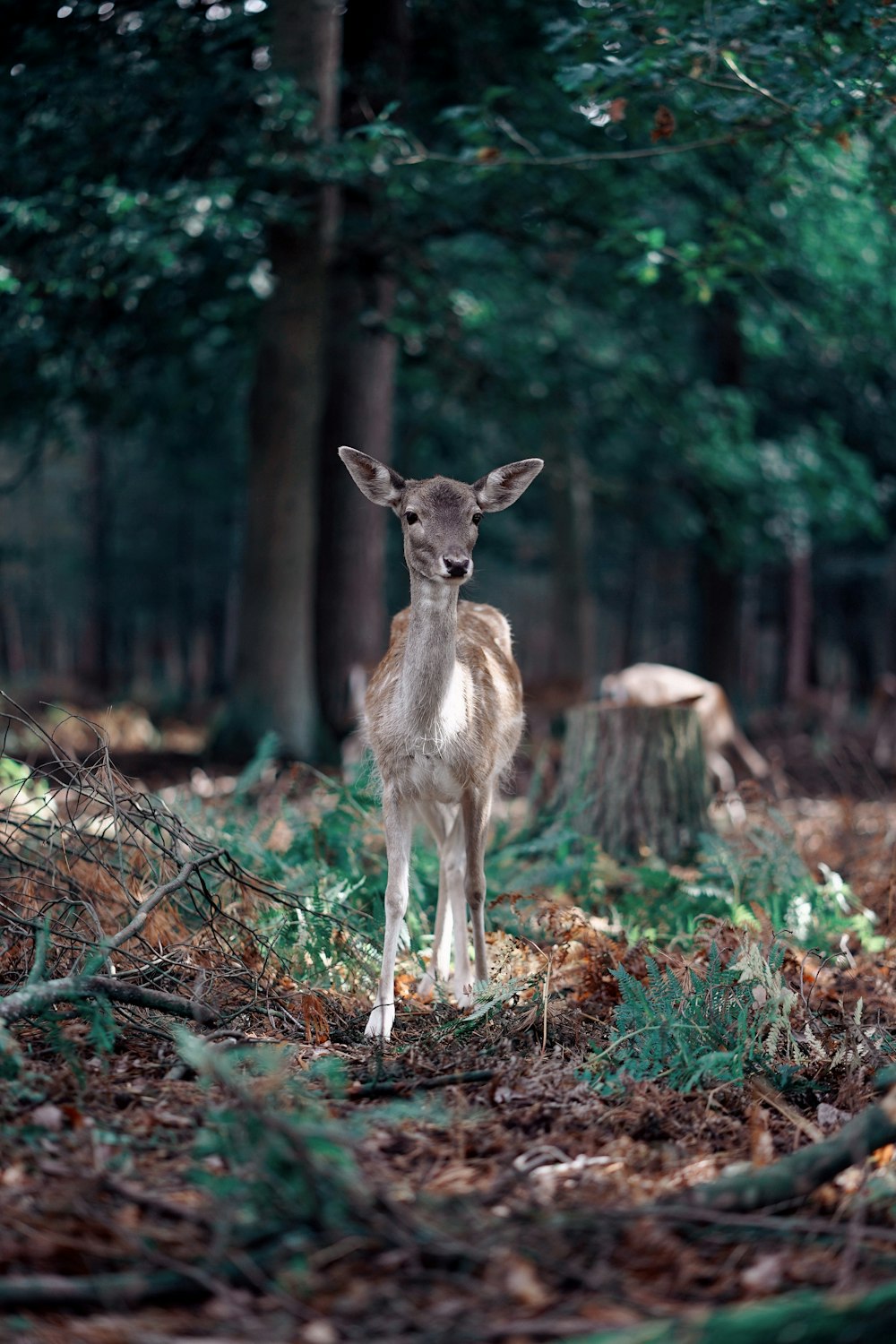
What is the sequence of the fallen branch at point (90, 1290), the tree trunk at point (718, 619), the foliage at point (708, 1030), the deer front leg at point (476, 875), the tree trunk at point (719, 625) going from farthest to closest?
the tree trunk at point (719, 625), the tree trunk at point (718, 619), the deer front leg at point (476, 875), the foliage at point (708, 1030), the fallen branch at point (90, 1290)

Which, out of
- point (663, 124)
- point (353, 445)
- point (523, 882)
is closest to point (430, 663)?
point (523, 882)

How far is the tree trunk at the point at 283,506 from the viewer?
34.6 feet

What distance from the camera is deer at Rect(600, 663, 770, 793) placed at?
1013cm

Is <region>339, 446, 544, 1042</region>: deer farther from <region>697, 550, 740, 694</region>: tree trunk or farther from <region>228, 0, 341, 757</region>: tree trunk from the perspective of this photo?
<region>697, 550, 740, 694</region>: tree trunk

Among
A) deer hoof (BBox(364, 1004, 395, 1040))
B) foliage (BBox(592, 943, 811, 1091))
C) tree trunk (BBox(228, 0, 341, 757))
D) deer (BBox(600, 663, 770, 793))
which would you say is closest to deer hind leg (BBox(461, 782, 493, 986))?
deer hoof (BBox(364, 1004, 395, 1040))

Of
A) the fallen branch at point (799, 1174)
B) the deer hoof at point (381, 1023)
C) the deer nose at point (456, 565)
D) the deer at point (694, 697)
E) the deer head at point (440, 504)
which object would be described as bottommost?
the deer at point (694, 697)

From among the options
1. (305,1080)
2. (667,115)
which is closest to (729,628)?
(667,115)

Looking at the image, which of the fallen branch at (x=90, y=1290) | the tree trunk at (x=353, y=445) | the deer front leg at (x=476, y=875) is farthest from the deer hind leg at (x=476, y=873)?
the tree trunk at (x=353, y=445)

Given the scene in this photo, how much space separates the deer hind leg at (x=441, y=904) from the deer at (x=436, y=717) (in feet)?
0.03

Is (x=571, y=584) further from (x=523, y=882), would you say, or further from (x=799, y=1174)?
(x=799, y=1174)

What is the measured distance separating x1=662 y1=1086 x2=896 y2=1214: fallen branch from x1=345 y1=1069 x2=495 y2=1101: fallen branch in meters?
0.99

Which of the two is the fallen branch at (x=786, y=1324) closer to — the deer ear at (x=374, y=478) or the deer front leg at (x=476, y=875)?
the deer front leg at (x=476, y=875)

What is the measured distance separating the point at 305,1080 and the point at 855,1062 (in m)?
1.73

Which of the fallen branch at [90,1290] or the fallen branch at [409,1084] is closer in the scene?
the fallen branch at [90,1290]
